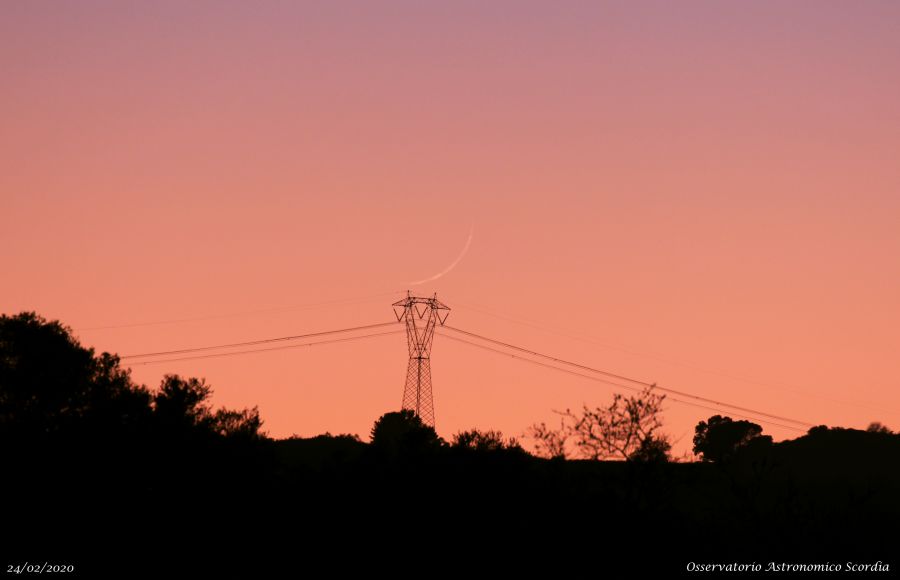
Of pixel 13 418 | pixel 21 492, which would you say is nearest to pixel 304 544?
pixel 21 492

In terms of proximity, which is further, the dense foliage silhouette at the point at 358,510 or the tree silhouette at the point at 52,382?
the tree silhouette at the point at 52,382

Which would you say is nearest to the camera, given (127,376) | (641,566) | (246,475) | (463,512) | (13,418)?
(641,566)

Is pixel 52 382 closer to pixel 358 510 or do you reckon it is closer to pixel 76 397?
pixel 76 397

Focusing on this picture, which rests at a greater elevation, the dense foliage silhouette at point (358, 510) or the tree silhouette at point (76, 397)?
the tree silhouette at point (76, 397)

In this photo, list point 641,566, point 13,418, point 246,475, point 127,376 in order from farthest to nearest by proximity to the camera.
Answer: point 127,376 → point 13,418 → point 246,475 → point 641,566

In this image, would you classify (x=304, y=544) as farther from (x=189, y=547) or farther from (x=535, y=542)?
(x=535, y=542)

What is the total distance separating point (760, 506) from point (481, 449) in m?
38.3

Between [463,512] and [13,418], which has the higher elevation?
[13,418]

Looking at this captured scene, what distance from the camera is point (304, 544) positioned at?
280 ft

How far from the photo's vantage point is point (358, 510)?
88.0 meters

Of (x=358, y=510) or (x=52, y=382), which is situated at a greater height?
(x=52, y=382)

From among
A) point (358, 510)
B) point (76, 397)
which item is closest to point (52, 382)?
point (76, 397)

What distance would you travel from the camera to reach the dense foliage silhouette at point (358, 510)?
269ft

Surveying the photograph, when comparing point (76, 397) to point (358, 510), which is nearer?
point (358, 510)
